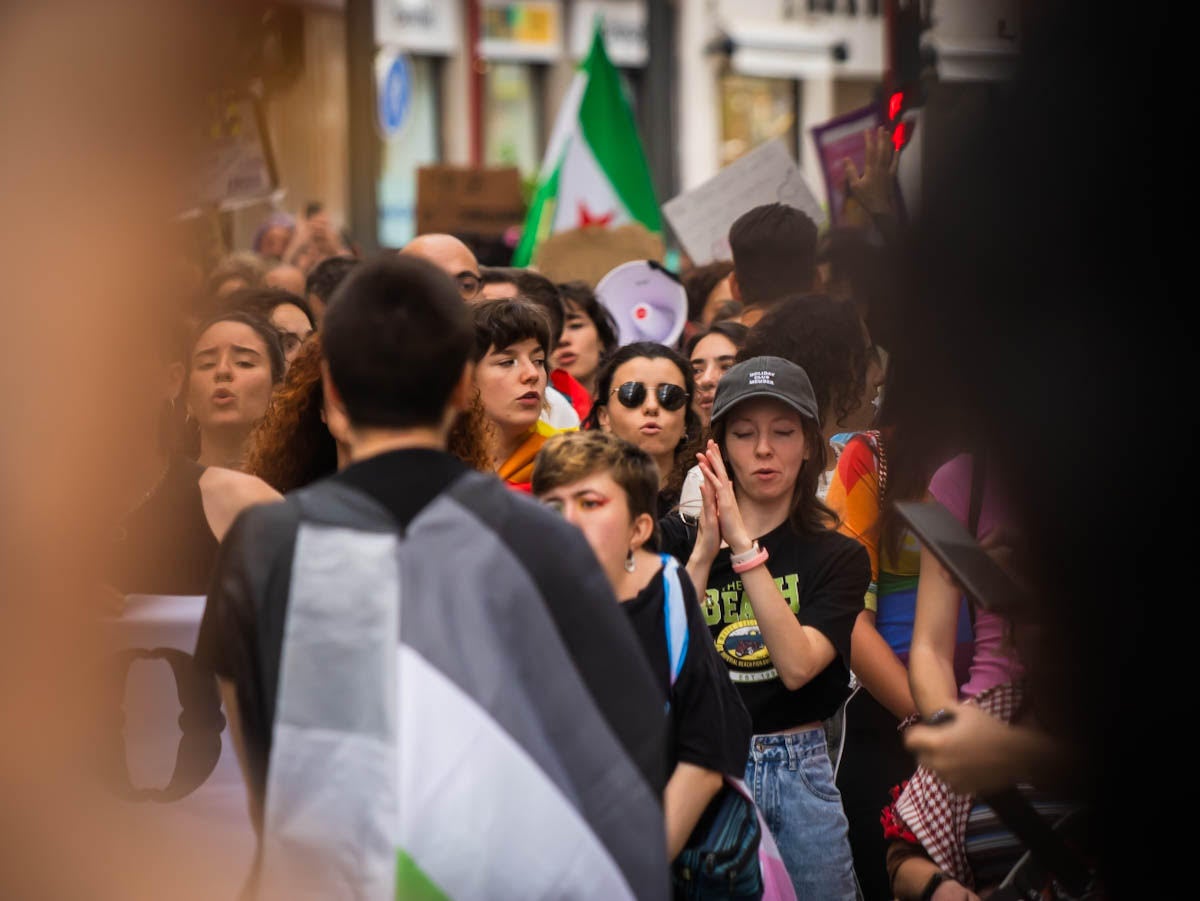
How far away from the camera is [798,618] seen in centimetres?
404

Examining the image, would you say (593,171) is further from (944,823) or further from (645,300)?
(944,823)

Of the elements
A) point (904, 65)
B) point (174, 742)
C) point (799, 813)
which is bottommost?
point (799, 813)

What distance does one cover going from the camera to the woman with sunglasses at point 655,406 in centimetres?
496

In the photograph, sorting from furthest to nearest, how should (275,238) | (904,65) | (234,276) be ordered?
(275,238)
(234,276)
(904,65)

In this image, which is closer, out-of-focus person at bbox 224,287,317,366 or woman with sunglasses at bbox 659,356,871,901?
woman with sunglasses at bbox 659,356,871,901

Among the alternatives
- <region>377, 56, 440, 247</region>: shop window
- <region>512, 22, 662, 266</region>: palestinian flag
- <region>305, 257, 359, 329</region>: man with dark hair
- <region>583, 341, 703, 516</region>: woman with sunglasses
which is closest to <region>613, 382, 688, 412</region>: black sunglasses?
<region>583, 341, 703, 516</region>: woman with sunglasses

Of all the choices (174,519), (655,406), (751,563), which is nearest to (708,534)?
(751,563)

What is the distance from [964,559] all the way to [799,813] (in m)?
1.39

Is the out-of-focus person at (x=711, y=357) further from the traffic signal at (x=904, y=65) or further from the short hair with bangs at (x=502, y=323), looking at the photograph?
the short hair with bangs at (x=502, y=323)

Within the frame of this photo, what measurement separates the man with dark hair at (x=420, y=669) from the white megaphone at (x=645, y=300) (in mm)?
4524

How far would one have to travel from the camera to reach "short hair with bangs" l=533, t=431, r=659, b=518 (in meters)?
3.34

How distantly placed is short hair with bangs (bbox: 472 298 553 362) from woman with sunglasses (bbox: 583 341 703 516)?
1.17 feet

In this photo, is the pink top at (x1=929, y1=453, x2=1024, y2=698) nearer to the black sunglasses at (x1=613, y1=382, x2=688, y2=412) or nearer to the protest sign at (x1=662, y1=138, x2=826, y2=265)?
the black sunglasses at (x1=613, y1=382, x2=688, y2=412)

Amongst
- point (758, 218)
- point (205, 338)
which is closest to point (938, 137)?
point (205, 338)
